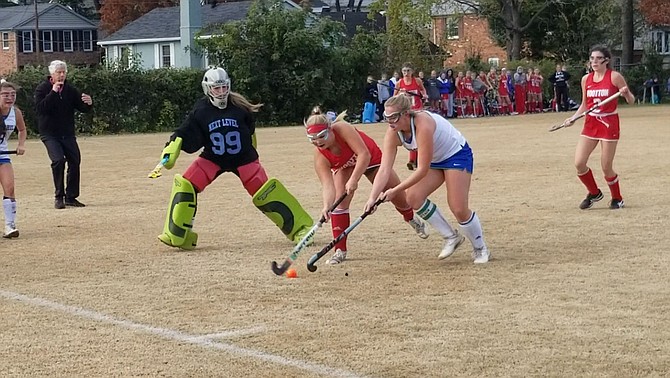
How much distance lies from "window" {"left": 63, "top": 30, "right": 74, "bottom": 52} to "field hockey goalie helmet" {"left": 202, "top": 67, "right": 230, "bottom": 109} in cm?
7757

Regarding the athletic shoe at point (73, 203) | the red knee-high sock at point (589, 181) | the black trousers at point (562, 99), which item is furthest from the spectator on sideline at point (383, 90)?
the red knee-high sock at point (589, 181)

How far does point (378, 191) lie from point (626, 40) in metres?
47.8

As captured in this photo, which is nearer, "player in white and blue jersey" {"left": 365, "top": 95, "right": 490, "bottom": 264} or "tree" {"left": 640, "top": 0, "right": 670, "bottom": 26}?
"player in white and blue jersey" {"left": 365, "top": 95, "right": 490, "bottom": 264}

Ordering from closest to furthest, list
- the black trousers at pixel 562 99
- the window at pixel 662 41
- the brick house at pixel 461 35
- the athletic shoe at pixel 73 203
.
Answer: the athletic shoe at pixel 73 203 < the black trousers at pixel 562 99 < the brick house at pixel 461 35 < the window at pixel 662 41

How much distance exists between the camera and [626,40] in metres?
54.5

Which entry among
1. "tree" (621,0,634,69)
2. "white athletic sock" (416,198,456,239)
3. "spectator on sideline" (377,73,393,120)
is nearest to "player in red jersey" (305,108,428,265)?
"white athletic sock" (416,198,456,239)

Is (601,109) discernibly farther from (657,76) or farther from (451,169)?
(657,76)

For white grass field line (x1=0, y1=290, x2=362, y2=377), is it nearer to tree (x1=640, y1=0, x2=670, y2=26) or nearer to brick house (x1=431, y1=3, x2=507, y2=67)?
Answer: brick house (x1=431, y1=3, x2=507, y2=67)

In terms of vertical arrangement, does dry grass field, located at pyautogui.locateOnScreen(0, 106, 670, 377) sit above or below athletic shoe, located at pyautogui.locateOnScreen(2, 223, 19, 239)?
below

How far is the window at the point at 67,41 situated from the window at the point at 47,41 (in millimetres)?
1221

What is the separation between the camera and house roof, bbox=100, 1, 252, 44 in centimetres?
5903

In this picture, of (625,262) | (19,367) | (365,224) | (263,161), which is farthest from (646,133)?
(19,367)

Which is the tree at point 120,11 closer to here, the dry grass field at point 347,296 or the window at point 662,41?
the window at point 662,41

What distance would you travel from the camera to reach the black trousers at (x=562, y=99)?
138 feet
